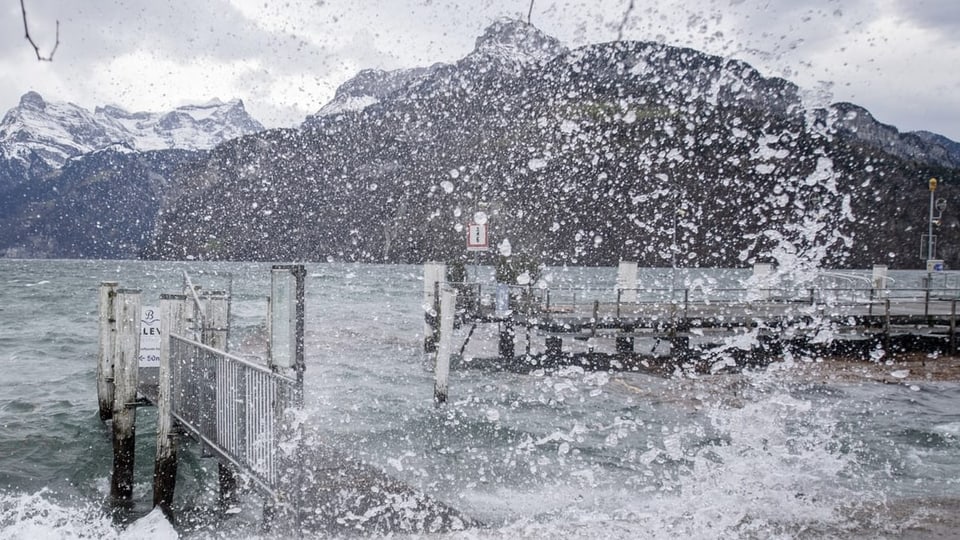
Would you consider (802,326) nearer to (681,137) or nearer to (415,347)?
(415,347)

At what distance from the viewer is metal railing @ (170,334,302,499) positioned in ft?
21.0

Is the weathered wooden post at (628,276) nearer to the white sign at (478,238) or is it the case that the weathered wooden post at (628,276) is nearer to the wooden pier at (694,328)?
the wooden pier at (694,328)

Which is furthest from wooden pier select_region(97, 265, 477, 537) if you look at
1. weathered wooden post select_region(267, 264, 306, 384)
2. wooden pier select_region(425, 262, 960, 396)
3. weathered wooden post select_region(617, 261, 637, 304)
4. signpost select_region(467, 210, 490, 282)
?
weathered wooden post select_region(617, 261, 637, 304)

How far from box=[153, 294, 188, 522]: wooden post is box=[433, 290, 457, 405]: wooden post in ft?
27.4

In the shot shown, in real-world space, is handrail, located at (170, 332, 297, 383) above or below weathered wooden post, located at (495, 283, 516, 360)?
above

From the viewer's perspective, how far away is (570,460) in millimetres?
13031

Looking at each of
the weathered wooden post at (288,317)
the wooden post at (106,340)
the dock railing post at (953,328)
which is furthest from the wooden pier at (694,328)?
the weathered wooden post at (288,317)

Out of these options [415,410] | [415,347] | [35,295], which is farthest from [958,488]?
[35,295]

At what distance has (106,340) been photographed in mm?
14164

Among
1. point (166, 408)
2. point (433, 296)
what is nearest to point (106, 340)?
point (166, 408)

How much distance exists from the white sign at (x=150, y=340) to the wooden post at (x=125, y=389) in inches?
46.3

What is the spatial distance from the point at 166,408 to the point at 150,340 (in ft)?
12.8

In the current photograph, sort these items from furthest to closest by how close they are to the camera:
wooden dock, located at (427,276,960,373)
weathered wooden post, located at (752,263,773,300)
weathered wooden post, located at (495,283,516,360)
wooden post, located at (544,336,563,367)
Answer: weathered wooden post, located at (752,263,773,300) → wooden post, located at (544,336,563,367) → weathered wooden post, located at (495,283,516,360) → wooden dock, located at (427,276,960,373)

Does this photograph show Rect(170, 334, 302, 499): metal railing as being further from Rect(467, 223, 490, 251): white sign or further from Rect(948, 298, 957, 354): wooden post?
Rect(948, 298, 957, 354): wooden post
